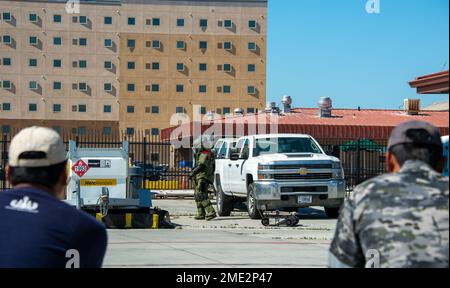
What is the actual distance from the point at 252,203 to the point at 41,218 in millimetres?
18008

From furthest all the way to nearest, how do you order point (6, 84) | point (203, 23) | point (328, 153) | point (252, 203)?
point (203, 23) → point (6, 84) → point (328, 153) → point (252, 203)

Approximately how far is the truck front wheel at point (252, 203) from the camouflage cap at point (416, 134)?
1724 centimetres

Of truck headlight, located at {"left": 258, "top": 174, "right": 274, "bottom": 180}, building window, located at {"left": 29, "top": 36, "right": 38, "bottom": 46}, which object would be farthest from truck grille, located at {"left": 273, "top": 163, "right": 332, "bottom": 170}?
building window, located at {"left": 29, "top": 36, "right": 38, "bottom": 46}

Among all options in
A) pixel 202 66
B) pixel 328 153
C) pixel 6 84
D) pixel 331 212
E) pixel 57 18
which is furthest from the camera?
pixel 202 66

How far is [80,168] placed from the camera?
19.0 meters

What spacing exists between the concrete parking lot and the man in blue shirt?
7.97m

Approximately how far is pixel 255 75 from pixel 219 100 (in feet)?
19.2

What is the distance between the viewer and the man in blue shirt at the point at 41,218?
4.09m

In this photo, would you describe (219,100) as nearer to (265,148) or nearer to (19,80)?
(19,80)

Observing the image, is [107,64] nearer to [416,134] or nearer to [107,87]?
[107,87]

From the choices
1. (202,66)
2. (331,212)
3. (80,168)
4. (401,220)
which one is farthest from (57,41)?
(401,220)

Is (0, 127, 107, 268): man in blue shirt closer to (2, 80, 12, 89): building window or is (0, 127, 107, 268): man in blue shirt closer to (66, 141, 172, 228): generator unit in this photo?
(66, 141, 172, 228): generator unit

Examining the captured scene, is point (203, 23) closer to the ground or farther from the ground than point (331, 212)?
farther from the ground

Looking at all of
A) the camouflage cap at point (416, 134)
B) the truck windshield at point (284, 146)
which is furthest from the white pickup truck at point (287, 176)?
the camouflage cap at point (416, 134)
